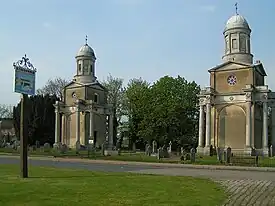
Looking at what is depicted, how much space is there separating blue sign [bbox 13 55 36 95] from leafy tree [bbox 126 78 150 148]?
59.7 metres

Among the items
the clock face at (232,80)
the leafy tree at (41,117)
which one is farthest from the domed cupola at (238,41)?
the leafy tree at (41,117)

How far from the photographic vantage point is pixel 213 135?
60031 mm

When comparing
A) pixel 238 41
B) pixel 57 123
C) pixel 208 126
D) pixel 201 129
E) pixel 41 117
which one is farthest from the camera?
pixel 41 117

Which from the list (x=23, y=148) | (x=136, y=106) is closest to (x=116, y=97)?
(x=136, y=106)

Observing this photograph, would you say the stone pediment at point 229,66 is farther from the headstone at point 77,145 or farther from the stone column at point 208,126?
the headstone at point 77,145

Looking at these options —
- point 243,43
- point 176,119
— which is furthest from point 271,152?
point 176,119

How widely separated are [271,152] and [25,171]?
143 ft

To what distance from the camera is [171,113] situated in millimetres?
74438

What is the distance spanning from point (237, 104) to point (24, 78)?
45.4 metres

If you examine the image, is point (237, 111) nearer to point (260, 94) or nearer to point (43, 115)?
point (260, 94)

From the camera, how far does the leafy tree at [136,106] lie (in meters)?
79.5

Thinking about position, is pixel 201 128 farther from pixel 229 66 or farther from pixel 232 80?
pixel 229 66

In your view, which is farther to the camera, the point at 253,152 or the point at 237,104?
the point at 237,104

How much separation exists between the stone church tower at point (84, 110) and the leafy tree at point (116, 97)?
19.7ft
